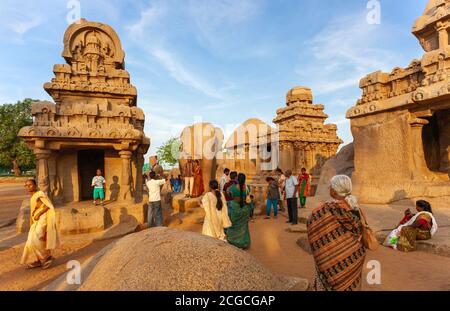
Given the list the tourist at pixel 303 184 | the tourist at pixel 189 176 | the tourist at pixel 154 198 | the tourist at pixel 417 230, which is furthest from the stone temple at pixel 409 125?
the tourist at pixel 154 198

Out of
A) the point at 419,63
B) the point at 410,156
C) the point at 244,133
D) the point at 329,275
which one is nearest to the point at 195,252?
the point at 329,275

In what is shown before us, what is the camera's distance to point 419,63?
23.5ft

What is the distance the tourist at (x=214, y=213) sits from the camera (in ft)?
14.7

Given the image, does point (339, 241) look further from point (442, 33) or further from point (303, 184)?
point (442, 33)

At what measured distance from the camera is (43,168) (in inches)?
286

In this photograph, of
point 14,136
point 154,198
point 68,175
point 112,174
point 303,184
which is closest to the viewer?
point 154,198

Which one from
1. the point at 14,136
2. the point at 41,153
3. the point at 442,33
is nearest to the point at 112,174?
the point at 41,153

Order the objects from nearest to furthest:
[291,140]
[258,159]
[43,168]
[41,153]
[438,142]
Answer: [41,153] < [43,168] < [438,142] < [291,140] < [258,159]

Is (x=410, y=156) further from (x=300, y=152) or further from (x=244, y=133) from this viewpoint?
(x=244, y=133)

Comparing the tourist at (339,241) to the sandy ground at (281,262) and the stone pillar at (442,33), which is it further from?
the stone pillar at (442,33)

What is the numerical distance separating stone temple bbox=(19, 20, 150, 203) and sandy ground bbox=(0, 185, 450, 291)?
2.12 m

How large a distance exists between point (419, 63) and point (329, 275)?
24.6ft

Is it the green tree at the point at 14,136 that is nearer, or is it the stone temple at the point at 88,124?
the stone temple at the point at 88,124

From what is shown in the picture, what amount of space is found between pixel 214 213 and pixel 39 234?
3.05 m
